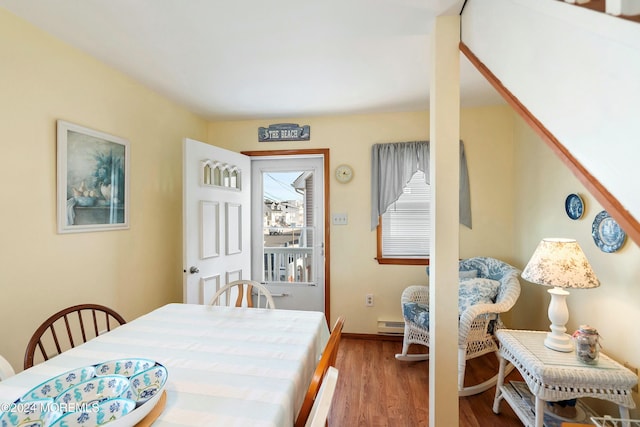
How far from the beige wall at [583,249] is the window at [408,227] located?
82 cm

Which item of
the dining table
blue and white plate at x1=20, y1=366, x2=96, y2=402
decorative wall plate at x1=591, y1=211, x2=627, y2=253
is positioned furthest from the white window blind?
blue and white plate at x1=20, y1=366, x2=96, y2=402

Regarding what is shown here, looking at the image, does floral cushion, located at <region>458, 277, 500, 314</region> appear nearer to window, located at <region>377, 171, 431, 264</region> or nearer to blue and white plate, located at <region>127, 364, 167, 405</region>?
window, located at <region>377, 171, 431, 264</region>

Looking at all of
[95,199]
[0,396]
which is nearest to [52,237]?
[95,199]

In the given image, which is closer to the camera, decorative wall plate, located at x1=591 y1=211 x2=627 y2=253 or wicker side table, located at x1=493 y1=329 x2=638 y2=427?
wicker side table, located at x1=493 y1=329 x2=638 y2=427

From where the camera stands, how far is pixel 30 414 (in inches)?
29.7

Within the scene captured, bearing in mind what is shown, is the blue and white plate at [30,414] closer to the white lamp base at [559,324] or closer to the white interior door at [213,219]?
the white interior door at [213,219]

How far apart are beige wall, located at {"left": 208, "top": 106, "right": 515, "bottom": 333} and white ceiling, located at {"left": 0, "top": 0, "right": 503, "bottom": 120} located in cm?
35

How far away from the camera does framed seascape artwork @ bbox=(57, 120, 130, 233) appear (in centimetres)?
168

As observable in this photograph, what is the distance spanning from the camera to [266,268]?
332 centimetres

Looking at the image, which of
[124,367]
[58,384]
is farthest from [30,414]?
[124,367]

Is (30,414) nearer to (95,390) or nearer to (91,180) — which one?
(95,390)

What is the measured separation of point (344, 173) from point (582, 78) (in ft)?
7.65

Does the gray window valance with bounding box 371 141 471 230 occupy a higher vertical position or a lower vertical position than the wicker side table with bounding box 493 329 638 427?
higher

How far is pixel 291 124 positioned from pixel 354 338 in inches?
94.3
